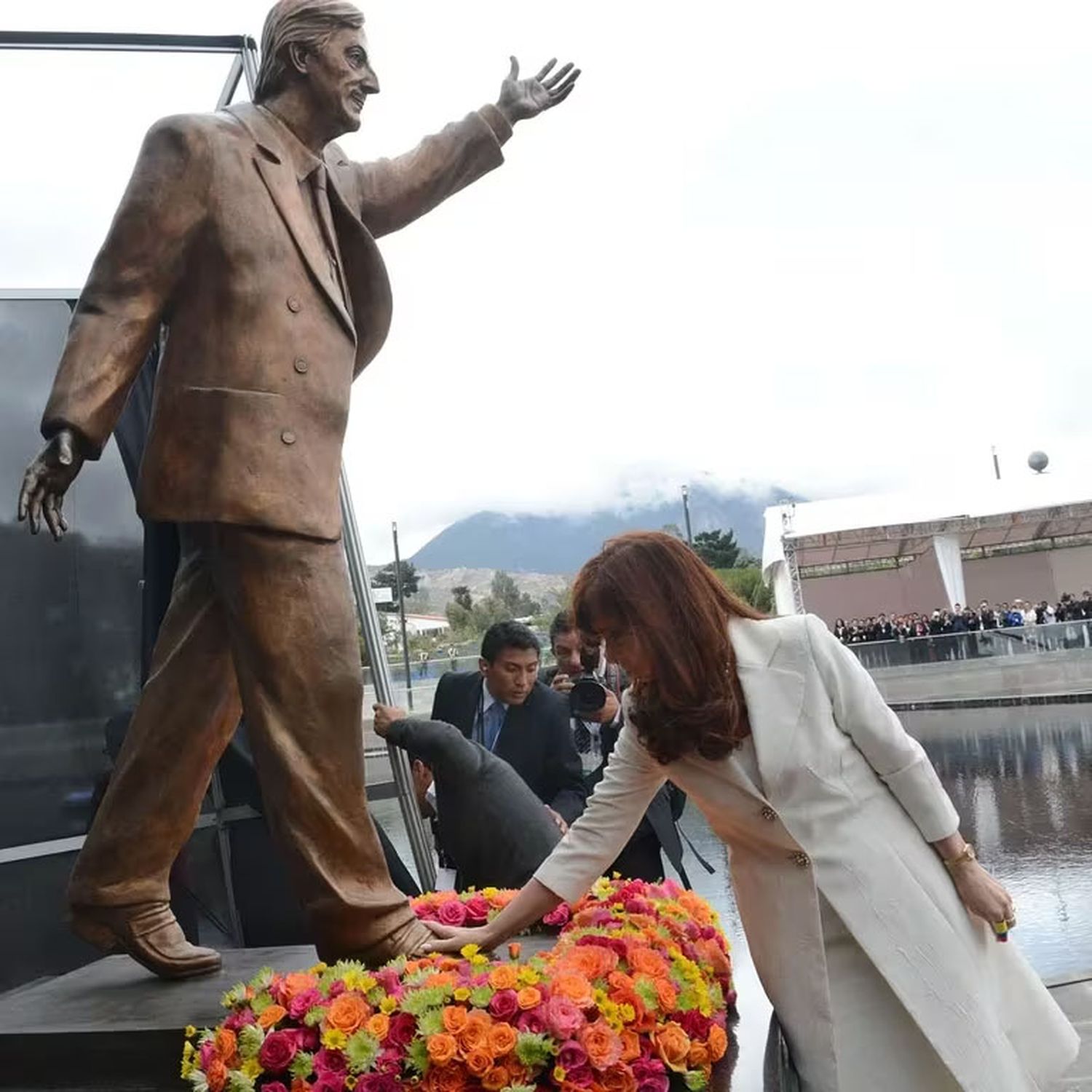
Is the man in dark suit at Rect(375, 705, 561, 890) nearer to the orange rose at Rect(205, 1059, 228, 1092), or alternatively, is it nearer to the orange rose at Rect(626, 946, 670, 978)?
the orange rose at Rect(626, 946, 670, 978)

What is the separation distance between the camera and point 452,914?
2680 mm

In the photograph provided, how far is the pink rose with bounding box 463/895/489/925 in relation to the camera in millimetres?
2703

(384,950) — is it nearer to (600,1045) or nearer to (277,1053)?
(277,1053)

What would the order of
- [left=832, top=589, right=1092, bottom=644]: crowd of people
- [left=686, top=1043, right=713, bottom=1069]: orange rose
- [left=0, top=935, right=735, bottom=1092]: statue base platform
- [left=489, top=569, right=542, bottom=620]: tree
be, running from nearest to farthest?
[left=686, top=1043, right=713, bottom=1069]: orange rose
[left=0, top=935, right=735, bottom=1092]: statue base platform
[left=832, top=589, right=1092, bottom=644]: crowd of people
[left=489, top=569, right=542, bottom=620]: tree

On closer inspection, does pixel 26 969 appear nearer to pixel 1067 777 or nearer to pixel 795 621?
pixel 795 621

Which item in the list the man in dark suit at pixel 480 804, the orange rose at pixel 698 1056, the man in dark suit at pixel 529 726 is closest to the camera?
the orange rose at pixel 698 1056

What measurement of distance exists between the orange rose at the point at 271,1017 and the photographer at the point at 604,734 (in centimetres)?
141

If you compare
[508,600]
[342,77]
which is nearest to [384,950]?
[342,77]

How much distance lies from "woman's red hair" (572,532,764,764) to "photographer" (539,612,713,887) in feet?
3.59

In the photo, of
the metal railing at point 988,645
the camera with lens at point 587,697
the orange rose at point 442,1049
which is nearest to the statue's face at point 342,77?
the camera with lens at point 587,697

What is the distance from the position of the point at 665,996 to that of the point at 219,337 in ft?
5.58

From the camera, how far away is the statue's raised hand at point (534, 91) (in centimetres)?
299

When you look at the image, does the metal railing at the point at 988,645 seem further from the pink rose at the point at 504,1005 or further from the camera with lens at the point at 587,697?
the pink rose at the point at 504,1005

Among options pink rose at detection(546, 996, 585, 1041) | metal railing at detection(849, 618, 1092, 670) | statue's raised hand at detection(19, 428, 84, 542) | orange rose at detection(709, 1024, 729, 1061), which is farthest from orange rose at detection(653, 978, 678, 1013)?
metal railing at detection(849, 618, 1092, 670)
